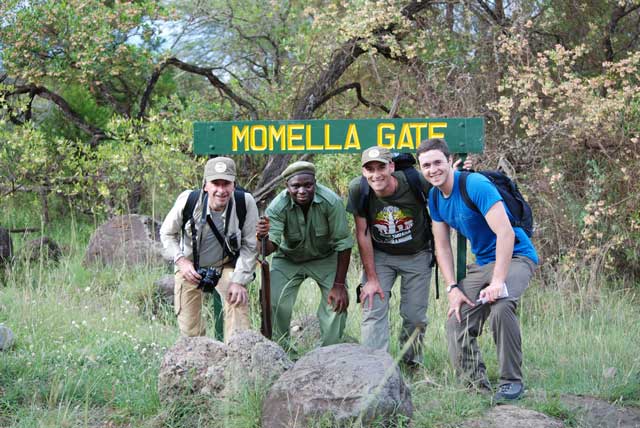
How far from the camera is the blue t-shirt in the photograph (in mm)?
4910

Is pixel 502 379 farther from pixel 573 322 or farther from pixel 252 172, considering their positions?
pixel 252 172

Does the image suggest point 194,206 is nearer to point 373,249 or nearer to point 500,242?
point 373,249

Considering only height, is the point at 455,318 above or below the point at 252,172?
below

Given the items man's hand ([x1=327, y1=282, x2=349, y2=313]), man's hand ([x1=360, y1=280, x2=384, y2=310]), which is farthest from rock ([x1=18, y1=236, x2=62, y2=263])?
man's hand ([x1=360, y1=280, x2=384, y2=310])

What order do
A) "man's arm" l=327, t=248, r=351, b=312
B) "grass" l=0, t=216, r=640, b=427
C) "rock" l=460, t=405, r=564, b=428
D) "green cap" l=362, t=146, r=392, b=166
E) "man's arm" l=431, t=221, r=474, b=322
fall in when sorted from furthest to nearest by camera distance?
"man's arm" l=327, t=248, r=351, b=312 < "green cap" l=362, t=146, r=392, b=166 < "man's arm" l=431, t=221, r=474, b=322 < "grass" l=0, t=216, r=640, b=427 < "rock" l=460, t=405, r=564, b=428

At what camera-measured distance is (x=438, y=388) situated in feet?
16.6

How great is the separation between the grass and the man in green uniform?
62 cm

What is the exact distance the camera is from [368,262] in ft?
18.6

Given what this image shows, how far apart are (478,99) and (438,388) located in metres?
5.93

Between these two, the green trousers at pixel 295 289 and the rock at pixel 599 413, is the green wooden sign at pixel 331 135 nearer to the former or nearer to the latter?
the green trousers at pixel 295 289

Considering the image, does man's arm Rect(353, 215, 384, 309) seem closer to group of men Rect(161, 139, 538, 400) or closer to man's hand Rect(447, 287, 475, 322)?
group of men Rect(161, 139, 538, 400)

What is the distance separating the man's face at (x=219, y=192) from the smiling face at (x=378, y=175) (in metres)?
0.92

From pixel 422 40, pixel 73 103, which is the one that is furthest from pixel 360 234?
pixel 73 103

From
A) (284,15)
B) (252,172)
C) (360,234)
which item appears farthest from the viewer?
(284,15)
